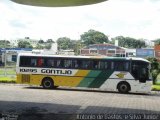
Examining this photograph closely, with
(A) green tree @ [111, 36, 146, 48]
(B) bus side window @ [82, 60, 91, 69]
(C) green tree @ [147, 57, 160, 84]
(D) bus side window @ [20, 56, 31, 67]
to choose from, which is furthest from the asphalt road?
(A) green tree @ [111, 36, 146, 48]

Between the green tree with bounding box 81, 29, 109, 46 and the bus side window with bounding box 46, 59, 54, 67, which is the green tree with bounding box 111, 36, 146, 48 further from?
the bus side window with bounding box 46, 59, 54, 67

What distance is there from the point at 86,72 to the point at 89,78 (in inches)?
18.0

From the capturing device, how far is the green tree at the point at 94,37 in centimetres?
11094

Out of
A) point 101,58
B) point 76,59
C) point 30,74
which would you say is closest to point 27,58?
point 30,74

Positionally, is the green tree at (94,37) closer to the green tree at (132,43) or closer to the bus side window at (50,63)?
the green tree at (132,43)

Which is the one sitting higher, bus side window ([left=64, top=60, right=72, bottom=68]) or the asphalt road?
bus side window ([left=64, top=60, right=72, bottom=68])

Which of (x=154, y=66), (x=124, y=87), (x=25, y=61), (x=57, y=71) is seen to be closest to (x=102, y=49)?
(x=154, y=66)

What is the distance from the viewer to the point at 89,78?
80.2 ft

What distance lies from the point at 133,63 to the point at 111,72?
158 centimetres

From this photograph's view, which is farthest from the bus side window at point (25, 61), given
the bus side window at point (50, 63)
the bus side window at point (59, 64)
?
the bus side window at point (59, 64)

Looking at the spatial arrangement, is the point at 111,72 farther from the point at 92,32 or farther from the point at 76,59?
the point at 92,32

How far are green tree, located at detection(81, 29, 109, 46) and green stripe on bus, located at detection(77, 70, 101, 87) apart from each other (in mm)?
86317

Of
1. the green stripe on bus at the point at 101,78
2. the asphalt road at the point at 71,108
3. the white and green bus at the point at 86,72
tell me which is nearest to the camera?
the asphalt road at the point at 71,108

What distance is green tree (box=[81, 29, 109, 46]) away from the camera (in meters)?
111
